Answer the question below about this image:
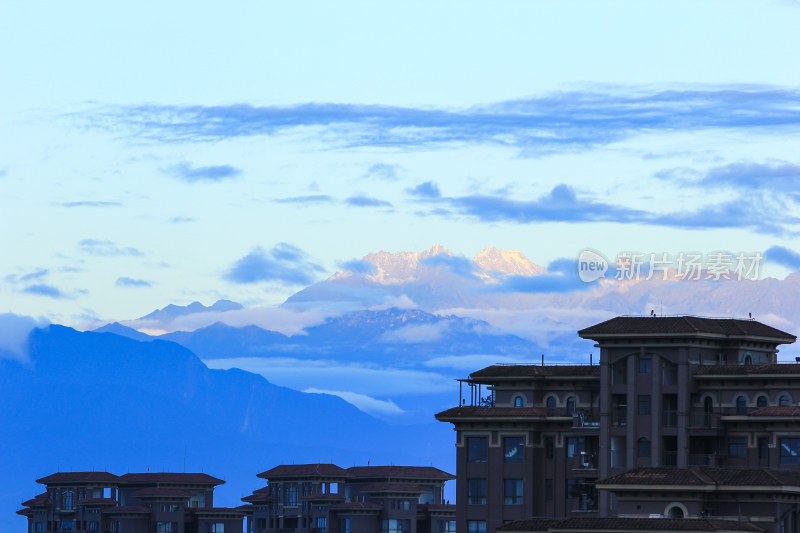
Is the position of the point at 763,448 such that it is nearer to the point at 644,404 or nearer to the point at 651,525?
the point at 644,404

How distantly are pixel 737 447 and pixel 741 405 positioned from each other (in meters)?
3.29

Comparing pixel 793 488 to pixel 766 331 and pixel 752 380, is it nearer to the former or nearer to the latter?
pixel 752 380

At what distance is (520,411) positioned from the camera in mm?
148375

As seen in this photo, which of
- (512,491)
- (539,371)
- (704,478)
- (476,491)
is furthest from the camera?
(539,371)

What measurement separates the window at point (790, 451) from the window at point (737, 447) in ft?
12.5

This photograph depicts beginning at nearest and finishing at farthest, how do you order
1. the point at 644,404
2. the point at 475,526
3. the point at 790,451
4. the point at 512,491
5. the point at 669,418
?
the point at 790,451
the point at 669,418
the point at 644,404
the point at 512,491
the point at 475,526

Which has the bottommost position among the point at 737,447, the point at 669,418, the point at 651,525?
the point at 651,525

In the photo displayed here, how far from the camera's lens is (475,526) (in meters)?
148

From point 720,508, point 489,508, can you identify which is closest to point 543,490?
point 489,508

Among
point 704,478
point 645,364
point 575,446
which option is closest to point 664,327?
point 645,364

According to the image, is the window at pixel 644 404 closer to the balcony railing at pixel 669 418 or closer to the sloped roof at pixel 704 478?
the balcony railing at pixel 669 418

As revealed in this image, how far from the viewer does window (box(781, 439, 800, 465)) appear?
13475 cm

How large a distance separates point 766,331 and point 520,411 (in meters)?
21.6

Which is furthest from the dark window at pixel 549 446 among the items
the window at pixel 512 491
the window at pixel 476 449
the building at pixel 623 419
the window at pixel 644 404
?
the window at pixel 644 404
